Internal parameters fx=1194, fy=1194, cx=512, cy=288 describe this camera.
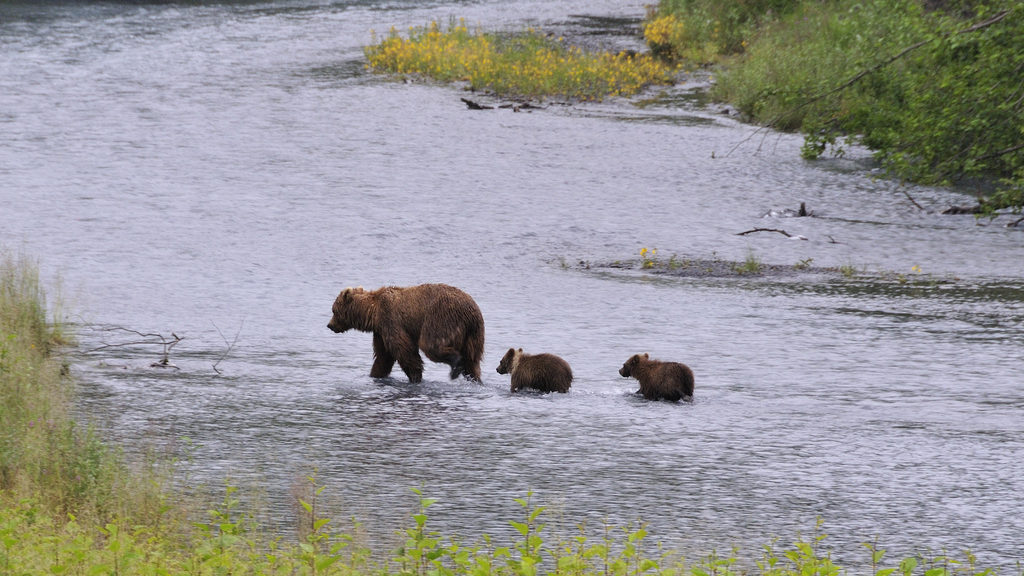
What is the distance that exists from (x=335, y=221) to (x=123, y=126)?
8271mm

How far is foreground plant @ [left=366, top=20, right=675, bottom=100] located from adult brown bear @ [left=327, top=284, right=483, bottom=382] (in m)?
18.1

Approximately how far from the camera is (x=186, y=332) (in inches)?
455

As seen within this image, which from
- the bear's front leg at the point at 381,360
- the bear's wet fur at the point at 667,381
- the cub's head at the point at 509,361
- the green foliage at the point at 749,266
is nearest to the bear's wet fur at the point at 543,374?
the cub's head at the point at 509,361

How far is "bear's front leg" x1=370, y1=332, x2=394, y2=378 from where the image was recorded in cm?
1023

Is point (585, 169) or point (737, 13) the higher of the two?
point (737, 13)

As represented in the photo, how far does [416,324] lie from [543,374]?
1211 millimetres

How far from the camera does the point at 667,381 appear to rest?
942 centimetres

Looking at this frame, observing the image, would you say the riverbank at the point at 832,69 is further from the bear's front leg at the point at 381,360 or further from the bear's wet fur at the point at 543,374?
the bear's front leg at the point at 381,360

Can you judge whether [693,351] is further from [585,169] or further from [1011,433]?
[585,169]

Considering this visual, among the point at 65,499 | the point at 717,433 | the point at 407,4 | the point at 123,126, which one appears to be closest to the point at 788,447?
the point at 717,433

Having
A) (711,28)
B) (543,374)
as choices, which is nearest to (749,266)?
(543,374)

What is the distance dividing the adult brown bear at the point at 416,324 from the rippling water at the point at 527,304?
0.27 meters

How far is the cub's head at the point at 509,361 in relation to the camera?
10008 mm

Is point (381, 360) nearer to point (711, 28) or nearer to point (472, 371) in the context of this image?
point (472, 371)
